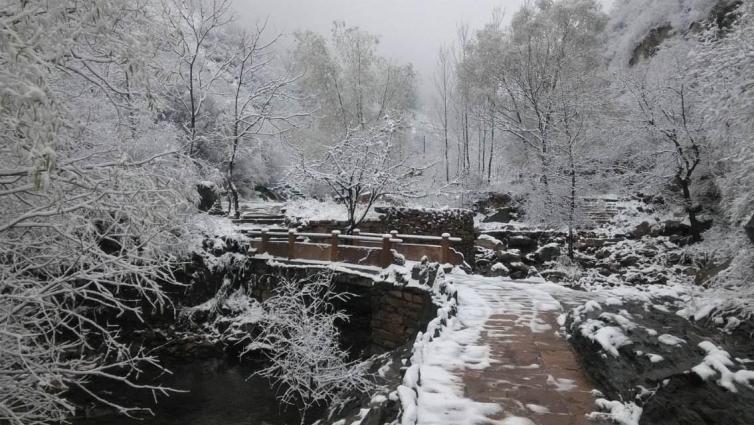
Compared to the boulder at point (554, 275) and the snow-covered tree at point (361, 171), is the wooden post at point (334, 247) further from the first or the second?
the boulder at point (554, 275)

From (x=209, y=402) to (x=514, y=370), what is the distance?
6553mm

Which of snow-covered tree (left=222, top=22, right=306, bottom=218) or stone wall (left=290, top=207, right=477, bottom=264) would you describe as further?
stone wall (left=290, top=207, right=477, bottom=264)

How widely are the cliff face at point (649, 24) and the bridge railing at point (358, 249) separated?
1587 cm

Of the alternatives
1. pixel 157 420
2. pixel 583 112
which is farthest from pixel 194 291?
pixel 583 112

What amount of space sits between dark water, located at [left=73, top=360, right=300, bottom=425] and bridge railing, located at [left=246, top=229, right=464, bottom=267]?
3443 mm

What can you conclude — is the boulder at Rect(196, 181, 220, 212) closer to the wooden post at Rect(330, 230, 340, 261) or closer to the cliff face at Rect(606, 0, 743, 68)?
→ the wooden post at Rect(330, 230, 340, 261)

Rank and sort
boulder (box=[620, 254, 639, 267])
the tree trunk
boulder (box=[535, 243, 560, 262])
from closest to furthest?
1. boulder (box=[620, 254, 639, 267])
2. the tree trunk
3. boulder (box=[535, 243, 560, 262])

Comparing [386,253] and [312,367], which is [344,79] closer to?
[386,253]

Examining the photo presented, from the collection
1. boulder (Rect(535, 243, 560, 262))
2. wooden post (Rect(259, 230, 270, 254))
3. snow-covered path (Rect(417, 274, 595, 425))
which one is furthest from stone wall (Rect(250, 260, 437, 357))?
boulder (Rect(535, 243, 560, 262))

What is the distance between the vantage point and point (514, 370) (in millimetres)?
4078

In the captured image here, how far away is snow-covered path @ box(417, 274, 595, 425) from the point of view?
3.19 meters

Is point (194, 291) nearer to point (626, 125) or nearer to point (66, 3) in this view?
point (66, 3)

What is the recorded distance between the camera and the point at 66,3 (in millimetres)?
2629

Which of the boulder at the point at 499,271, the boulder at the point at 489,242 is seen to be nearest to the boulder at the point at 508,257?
the boulder at the point at 489,242
